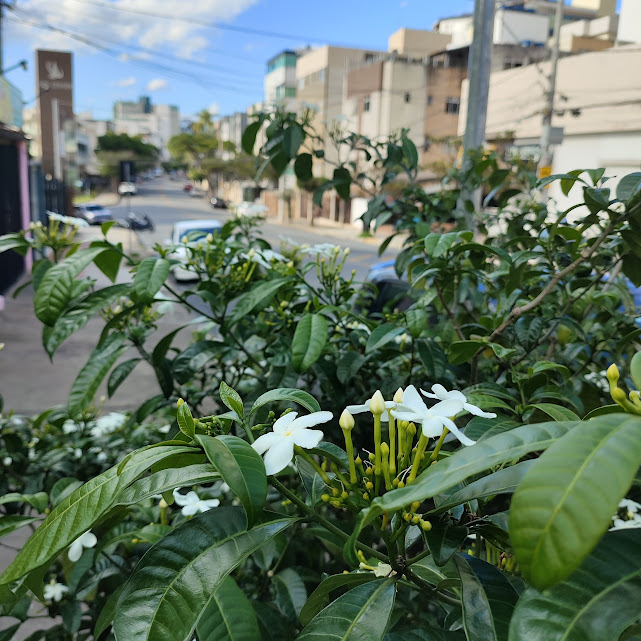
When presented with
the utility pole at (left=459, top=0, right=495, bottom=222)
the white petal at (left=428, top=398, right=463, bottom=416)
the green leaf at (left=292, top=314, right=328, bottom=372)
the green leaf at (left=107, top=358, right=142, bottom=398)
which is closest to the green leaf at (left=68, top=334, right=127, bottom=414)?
the green leaf at (left=107, top=358, right=142, bottom=398)

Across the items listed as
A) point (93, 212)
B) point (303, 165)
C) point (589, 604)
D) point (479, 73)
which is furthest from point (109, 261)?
point (93, 212)

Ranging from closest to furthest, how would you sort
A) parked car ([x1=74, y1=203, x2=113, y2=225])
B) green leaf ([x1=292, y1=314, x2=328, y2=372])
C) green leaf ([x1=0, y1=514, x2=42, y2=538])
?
1. green leaf ([x1=0, y1=514, x2=42, y2=538])
2. green leaf ([x1=292, y1=314, x2=328, y2=372])
3. parked car ([x1=74, y1=203, x2=113, y2=225])

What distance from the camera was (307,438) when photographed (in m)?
0.48

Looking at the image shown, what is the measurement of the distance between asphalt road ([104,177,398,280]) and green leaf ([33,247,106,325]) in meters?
0.77

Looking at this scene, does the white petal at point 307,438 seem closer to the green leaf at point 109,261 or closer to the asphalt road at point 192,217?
the green leaf at point 109,261

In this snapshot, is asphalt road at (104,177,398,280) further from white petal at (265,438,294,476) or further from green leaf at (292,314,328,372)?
white petal at (265,438,294,476)

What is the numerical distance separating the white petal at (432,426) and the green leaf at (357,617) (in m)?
0.15

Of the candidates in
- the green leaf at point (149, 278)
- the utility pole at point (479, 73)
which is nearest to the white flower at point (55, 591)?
the green leaf at point (149, 278)

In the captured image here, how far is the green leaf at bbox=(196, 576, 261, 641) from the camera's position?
0.55 meters

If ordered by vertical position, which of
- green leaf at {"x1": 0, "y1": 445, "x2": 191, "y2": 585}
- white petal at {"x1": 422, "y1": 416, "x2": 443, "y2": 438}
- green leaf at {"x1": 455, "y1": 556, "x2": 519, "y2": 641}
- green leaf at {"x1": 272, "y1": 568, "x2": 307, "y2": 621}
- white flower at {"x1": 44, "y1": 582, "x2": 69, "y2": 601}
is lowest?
white flower at {"x1": 44, "y1": 582, "x2": 69, "y2": 601}

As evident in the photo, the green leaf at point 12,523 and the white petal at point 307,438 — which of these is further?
the green leaf at point 12,523

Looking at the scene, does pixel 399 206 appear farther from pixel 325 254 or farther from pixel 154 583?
pixel 154 583

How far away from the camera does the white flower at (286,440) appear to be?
1.56ft

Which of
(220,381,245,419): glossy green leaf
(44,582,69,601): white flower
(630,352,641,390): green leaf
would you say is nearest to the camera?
(630,352,641,390): green leaf
